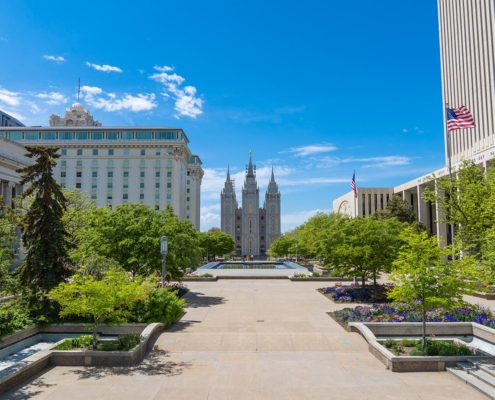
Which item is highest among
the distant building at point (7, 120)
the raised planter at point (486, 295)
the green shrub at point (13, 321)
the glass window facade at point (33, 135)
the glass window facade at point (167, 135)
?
the distant building at point (7, 120)

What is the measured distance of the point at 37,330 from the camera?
14.3 meters

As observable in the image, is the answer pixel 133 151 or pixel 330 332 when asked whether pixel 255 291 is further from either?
pixel 133 151

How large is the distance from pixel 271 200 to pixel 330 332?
154 metres

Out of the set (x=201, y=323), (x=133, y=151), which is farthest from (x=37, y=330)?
(x=133, y=151)

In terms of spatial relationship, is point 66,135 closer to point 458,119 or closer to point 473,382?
point 458,119

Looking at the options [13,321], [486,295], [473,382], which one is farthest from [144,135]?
[473,382]

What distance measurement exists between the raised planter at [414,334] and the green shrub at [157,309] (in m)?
Result: 6.96

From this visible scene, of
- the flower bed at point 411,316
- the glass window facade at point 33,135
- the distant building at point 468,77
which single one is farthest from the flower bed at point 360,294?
the glass window facade at point 33,135

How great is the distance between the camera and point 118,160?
84.4 meters

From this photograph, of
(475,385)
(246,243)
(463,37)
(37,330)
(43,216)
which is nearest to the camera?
(475,385)

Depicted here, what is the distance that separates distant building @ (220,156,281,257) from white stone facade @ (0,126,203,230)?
79.1m

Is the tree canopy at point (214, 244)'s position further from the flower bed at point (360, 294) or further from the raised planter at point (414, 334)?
the raised planter at point (414, 334)

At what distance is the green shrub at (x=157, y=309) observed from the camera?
15.4 m

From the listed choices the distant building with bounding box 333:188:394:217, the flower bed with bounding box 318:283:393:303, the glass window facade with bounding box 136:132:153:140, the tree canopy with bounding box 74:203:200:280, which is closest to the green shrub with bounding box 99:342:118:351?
the tree canopy with bounding box 74:203:200:280
